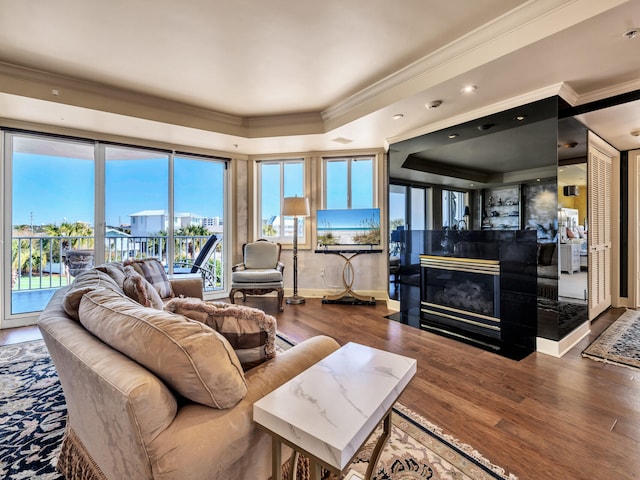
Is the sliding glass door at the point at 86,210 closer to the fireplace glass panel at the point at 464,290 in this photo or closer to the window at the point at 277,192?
the window at the point at 277,192

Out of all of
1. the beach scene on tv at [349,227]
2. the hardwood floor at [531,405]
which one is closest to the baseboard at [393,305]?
the beach scene on tv at [349,227]

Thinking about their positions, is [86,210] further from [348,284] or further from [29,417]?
[348,284]

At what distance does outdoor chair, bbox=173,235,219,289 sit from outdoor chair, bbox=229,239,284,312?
568 mm

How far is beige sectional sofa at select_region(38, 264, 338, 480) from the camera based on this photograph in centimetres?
75

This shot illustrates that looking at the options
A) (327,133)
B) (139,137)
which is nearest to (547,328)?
(327,133)

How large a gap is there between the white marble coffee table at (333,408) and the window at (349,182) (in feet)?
12.6

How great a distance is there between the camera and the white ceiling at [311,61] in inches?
80.1

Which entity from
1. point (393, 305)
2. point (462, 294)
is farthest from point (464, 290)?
point (393, 305)

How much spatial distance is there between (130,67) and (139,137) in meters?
1.51

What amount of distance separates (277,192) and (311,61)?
8.63 feet

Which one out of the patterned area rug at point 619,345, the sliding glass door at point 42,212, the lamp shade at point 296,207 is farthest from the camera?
the lamp shade at point 296,207

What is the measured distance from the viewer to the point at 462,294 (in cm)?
332

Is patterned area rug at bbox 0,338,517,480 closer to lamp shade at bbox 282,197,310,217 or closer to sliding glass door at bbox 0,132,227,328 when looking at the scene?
sliding glass door at bbox 0,132,227,328

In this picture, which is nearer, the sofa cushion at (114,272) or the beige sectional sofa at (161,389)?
the beige sectional sofa at (161,389)
